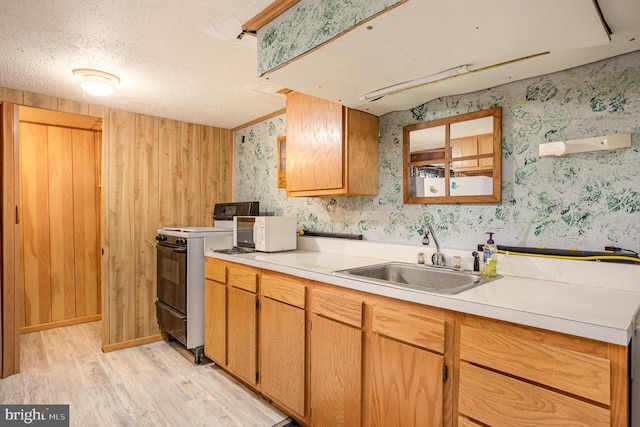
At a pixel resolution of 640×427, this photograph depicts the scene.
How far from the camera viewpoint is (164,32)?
5.72ft

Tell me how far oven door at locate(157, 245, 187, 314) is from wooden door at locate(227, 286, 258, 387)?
0.57 meters

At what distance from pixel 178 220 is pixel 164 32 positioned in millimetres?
2116

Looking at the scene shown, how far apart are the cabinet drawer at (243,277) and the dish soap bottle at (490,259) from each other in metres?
1.31

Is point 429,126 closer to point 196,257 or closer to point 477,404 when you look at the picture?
point 477,404

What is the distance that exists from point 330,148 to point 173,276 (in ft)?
5.77

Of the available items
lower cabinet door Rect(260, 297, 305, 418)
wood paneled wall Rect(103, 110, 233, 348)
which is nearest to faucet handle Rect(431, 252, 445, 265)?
lower cabinet door Rect(260, 297, 305, 418)

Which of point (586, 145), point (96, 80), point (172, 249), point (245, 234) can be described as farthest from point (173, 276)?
point (586, 145)

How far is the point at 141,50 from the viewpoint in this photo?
1.94m

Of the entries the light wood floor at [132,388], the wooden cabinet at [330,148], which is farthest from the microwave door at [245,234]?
the light wood floor at [132,388]

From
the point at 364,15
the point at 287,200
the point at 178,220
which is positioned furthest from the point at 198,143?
the point at 364,15

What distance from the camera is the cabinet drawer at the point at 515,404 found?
Result: 98 centimetres

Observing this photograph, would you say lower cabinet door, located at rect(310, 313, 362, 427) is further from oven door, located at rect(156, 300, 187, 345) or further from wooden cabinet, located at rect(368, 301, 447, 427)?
oven door, located at rect(156, 300, 187, 345)

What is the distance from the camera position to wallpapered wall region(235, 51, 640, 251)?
144 centimetres

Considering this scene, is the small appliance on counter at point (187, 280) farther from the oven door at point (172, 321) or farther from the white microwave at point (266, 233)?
the white microwave at point (266, 233)
